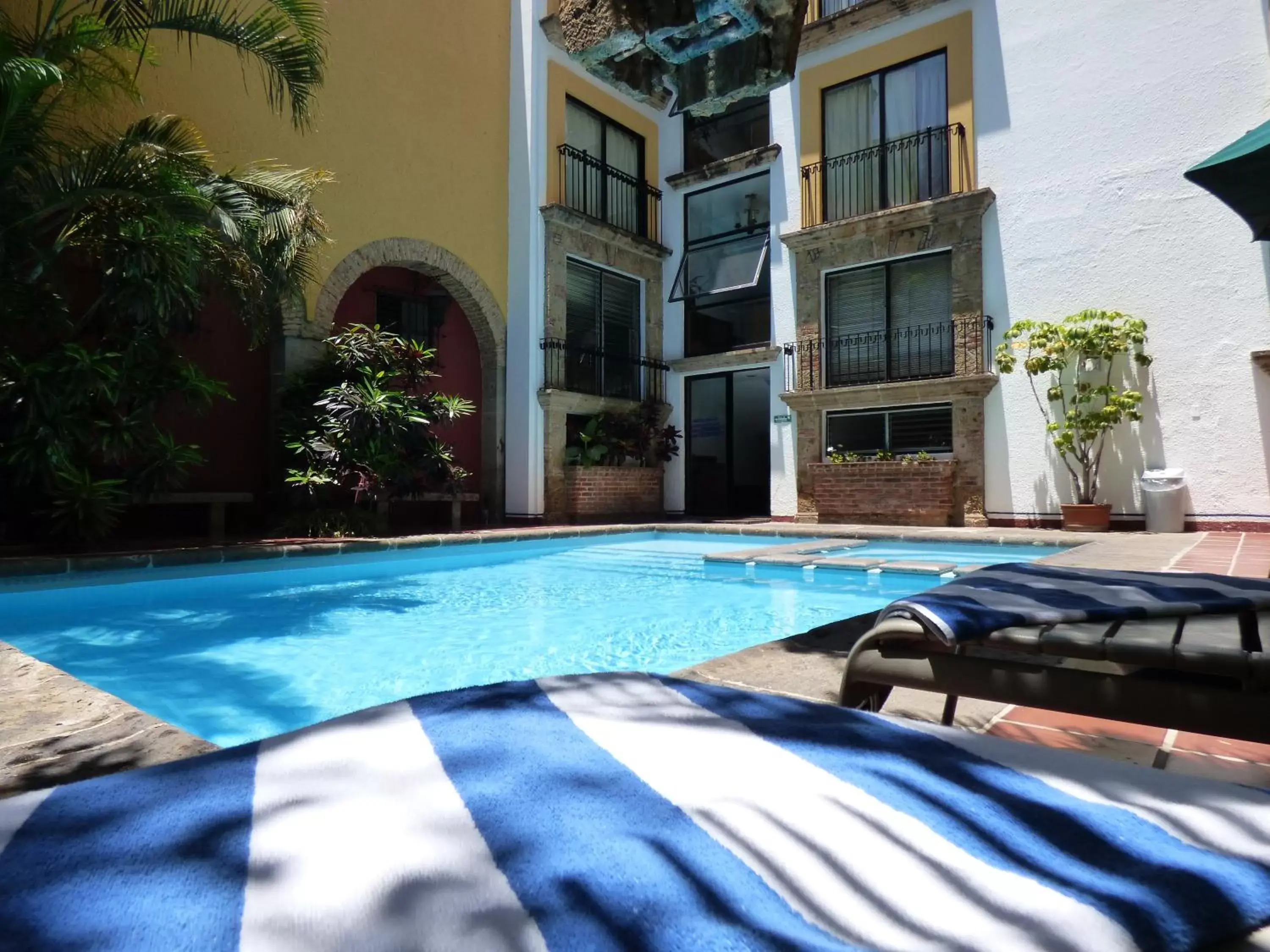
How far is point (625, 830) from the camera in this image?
2.44 feet

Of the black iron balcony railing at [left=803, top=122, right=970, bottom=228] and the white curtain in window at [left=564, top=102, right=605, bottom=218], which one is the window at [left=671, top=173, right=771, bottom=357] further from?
the white curtain in window at [left=564, top=102, right=605, bottom=218]

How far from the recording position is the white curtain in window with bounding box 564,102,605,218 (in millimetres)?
11672

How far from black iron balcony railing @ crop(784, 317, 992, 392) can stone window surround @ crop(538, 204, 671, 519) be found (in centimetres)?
288

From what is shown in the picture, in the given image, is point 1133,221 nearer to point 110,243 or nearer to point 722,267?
point 722,267

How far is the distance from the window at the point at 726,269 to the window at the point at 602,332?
0.91 m

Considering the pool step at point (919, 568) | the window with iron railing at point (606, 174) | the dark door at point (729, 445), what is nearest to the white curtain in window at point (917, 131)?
the dark door at point (729, 445)

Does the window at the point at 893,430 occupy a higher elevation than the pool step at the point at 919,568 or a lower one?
higher

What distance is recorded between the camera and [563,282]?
442 inches

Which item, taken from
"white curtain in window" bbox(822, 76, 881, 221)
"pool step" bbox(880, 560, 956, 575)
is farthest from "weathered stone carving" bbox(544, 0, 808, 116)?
"white curtain in window" bbox(822, 76, 881, 221)

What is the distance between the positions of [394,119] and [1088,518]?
394 inches

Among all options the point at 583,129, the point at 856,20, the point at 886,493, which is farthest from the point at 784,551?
the point at 583,129

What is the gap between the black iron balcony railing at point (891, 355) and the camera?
9.63m

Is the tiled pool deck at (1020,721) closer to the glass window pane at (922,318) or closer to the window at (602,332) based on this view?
Answer: the glass window pane at (922,318)

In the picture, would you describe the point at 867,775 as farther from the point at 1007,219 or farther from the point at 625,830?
the point at 1007,219
